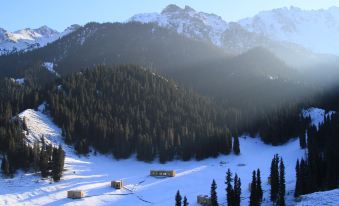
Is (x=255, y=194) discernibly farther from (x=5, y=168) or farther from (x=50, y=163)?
(x=5, y=168)

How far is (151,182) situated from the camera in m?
142

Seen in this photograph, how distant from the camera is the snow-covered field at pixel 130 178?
122125 mm

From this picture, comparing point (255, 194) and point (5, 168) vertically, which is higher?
point (5, 168)

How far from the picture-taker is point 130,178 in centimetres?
14738

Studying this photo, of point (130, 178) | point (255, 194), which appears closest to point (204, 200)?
point (255, 194)

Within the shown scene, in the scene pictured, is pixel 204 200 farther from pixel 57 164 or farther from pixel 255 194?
pixel 57 164

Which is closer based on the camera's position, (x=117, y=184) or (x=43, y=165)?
(x=117, y=184)

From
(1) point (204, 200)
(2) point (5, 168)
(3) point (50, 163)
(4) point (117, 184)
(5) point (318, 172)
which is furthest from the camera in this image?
(3) point (50, 163)

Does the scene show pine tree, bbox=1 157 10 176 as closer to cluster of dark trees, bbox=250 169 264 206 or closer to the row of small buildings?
the row of small buildings

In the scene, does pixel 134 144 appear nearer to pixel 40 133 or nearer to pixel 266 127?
pixel 40 133

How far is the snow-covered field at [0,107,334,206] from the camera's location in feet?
401

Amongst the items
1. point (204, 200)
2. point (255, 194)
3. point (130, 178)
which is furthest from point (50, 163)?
point (255, 194)

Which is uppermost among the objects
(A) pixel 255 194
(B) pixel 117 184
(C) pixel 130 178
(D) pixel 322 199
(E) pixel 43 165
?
(D) pixel 322 199

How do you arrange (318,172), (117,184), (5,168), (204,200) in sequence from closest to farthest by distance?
(204,200) → (318,172) → (5,168) → (117,184)
